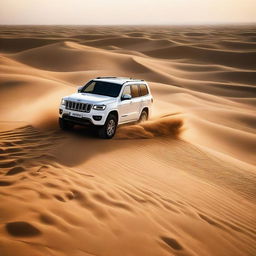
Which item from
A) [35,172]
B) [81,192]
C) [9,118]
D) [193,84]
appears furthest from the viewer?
[193,84]

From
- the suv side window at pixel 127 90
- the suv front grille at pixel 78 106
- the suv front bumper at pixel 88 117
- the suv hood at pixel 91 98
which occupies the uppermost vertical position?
the suv side window at pixel 127 90

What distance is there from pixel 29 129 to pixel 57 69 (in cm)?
2378

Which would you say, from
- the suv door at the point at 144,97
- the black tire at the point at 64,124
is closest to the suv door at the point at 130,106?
the suv door at the point at 144,97

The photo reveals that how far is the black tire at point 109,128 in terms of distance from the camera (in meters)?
9.88

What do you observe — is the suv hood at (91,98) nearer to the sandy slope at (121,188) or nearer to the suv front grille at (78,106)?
the suv front grille at (78,106)

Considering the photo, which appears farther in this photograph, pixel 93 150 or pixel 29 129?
pixel 29 129

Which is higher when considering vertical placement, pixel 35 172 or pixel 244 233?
pixel 35 172

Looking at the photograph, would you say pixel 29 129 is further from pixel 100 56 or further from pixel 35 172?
pixel 100 56

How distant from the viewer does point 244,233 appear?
6238mm

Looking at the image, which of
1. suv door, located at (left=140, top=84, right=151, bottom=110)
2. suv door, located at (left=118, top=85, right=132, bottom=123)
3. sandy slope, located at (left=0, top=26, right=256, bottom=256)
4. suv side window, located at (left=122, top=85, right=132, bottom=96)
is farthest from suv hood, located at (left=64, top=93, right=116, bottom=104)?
suv door, located at (left=140, top=84, right=151, bottom=110)

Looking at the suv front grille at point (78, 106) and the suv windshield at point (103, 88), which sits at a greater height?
the suv windshield at point (103, 88)

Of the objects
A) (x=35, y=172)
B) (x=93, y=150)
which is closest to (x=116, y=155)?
(x=93, y=150)

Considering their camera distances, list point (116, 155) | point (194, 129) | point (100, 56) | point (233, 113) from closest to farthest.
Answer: point (116, 155) → point (194, 129) → point (233, 113) → point (100, 56)

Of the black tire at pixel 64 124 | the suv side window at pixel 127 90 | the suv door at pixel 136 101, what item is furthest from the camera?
the suv door at pixel 136 101
